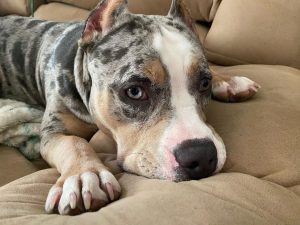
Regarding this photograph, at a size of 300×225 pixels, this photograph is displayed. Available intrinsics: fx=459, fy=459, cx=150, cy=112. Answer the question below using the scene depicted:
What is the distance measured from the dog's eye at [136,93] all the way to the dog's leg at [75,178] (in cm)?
23

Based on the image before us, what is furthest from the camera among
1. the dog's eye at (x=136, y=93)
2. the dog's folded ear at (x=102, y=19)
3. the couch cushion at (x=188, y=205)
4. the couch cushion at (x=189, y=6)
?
the couch cushion at (x=189, y=6)

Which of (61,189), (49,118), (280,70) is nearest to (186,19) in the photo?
(280,70)

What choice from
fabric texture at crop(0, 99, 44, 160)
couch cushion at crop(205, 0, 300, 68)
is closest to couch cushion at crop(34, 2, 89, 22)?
couch cushion at crop(205, 0, 300, 68)

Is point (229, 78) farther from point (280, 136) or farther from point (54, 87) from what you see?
point (54, 87)

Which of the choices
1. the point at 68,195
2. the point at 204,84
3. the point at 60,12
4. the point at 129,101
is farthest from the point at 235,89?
the point at 60,12

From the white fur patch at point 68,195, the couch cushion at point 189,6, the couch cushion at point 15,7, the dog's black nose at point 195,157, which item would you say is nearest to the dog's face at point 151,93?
the dog's black nose at point 195,157

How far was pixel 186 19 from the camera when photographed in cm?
170

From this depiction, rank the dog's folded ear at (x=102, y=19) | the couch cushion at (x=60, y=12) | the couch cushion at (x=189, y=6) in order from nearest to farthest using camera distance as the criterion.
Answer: the dog's folded ear at (x=102, y=19)
the couch cushion at (x=189, y=6)
the couch cushion at (x=60, y=12)

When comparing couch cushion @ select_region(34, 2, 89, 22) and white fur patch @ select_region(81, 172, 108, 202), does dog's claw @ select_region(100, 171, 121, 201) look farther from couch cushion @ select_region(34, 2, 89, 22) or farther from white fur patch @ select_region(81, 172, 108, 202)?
couch cushion @ select_region(34, 2, 89, 22)

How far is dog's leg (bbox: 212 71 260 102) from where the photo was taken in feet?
Result: 5.66

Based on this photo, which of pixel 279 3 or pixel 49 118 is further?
pixel 279 3

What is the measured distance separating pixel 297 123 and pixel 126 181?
0.58 meters

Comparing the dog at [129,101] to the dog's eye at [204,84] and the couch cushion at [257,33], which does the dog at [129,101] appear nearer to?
the dog's eye at [204,84]

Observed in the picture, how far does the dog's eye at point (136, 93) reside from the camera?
4.66 feet
